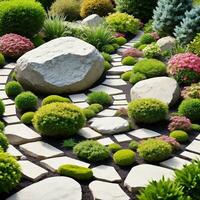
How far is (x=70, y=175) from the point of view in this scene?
8062 millimetres

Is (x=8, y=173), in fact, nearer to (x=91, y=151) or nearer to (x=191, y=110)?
(x=91, y=151)

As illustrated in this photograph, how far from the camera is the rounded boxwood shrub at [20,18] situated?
14.3 metres

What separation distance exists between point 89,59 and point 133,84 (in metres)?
1.12

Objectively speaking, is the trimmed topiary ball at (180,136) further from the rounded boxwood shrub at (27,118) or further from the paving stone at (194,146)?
the rounded boxwood shrub at (27,118)

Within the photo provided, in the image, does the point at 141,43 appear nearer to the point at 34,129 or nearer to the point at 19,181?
the point at 34,129

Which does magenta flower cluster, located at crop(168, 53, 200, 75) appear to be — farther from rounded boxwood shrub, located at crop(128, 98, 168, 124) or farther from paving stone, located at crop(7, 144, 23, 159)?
paving stone, located at crop(7, 144, 23, 159)

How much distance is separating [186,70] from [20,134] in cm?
402

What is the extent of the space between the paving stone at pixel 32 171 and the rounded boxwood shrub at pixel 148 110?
7.71 ft

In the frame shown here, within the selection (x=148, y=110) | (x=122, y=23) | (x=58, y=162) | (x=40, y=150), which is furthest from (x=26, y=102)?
(x=122, y=23)

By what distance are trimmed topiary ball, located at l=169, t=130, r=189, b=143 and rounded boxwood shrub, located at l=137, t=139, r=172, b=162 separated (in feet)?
1.83

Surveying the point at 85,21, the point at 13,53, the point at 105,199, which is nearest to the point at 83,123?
the point at 105,199

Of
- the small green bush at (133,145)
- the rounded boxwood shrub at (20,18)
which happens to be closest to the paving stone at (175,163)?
the small green bush at (133,145)

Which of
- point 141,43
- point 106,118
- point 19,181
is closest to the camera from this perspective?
point 19,181

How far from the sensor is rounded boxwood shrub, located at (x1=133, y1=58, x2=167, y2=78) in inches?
466
